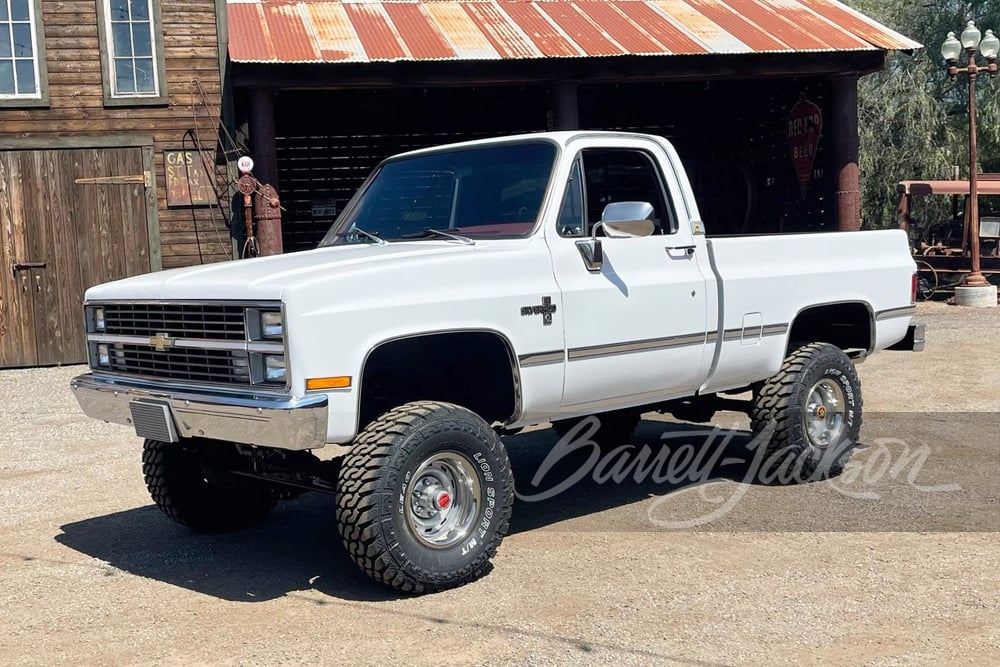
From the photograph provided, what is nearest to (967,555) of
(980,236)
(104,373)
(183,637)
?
(183,637)

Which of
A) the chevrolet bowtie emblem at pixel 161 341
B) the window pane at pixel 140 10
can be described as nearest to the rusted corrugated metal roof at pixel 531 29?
the window pane at pixel 140 10

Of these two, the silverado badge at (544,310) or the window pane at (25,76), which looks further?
the window pane at (25,76)

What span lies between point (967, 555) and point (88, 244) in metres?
11.2

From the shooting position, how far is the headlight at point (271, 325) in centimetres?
436

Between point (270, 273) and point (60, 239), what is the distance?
9.78 metres

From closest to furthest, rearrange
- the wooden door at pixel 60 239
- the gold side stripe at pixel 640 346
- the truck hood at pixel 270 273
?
the truck hood at pixel 270 273 < the gold side stripe at pixel 640 346 < the wooden door at pixel 60 239

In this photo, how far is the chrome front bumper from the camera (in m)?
4.30

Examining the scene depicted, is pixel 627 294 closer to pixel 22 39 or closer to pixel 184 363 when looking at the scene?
pixel 184 363

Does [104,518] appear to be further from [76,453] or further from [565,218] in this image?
[565,218]

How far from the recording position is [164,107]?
13594mm

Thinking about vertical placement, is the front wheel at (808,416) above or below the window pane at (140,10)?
below

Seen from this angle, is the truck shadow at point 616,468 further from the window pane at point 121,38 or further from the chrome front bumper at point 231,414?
the window pane at point 121,38

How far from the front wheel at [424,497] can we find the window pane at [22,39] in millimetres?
10834

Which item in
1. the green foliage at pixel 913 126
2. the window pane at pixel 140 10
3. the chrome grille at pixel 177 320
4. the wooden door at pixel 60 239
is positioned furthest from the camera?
the green foliage at pixel 913 126
